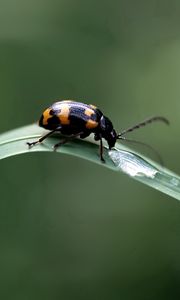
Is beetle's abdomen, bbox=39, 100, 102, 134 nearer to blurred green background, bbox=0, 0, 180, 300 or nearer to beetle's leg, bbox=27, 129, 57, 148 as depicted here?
beetle's leg, bbox=27, 129, 57, 148

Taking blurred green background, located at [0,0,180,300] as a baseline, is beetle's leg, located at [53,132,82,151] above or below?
below

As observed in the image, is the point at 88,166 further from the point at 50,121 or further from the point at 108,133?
the point at 50,121

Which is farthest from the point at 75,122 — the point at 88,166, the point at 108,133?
the point at 88,166

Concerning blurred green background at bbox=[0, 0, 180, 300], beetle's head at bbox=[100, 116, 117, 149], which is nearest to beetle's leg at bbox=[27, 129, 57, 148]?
beetle's head at bbox=[100, 116, 117, 149]

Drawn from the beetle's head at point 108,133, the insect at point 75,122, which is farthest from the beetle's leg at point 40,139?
the beetle's head at point 108,133

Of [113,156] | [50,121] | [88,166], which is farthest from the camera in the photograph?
[88,166]
